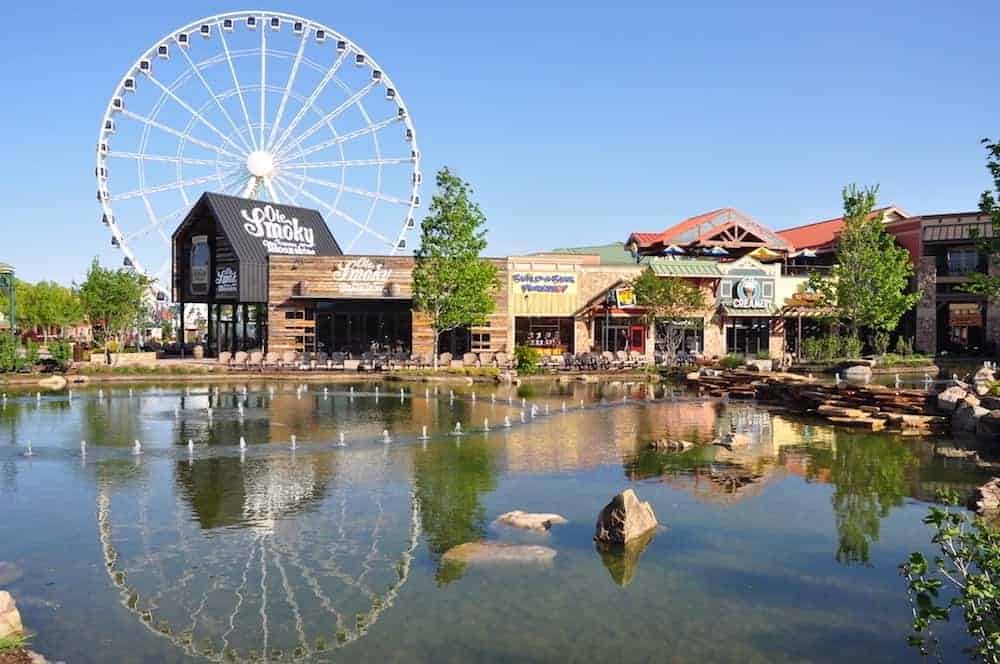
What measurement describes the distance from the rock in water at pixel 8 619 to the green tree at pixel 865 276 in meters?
45.7

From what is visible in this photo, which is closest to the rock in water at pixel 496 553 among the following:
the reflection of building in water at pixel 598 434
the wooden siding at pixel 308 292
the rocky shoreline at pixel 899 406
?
the reflection of building in water at pixel 598 434

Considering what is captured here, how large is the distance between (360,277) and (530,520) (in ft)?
121

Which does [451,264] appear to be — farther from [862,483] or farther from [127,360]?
[862,483]

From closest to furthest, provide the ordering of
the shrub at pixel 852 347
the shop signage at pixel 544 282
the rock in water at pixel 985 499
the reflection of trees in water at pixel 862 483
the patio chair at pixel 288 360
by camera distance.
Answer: the reflection of trees in water at pixel 862 483, the rock in water at pixel 985 499, the patio chair at pixel 288 360, the shrub at pixel 852 347, the shop signage at pixel 544 282

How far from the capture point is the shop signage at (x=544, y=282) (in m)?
51.0

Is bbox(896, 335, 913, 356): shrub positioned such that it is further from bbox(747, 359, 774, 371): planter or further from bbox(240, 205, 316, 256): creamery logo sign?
bbox(240, 205, 316, 256): creamery logo sign

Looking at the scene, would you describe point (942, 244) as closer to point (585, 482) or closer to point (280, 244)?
point (280, 244)

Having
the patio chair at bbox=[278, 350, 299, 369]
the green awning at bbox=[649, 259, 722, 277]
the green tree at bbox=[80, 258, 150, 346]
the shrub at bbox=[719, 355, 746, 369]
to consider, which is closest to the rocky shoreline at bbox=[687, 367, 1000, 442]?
the shrub at bbox=[719, 355, 746, 369]

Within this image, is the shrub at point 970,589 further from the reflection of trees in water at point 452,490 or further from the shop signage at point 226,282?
the shop signage at point 226,282

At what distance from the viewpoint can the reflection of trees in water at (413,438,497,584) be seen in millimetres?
13548

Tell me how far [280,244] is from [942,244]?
1750 inches

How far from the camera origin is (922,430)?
2511cm

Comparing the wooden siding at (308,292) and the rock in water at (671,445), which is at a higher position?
the wooden siding at (308,292)

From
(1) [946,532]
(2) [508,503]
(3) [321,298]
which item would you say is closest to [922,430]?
(2) [508,503]
